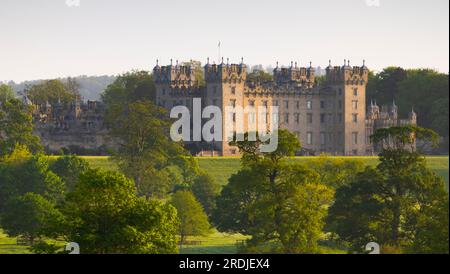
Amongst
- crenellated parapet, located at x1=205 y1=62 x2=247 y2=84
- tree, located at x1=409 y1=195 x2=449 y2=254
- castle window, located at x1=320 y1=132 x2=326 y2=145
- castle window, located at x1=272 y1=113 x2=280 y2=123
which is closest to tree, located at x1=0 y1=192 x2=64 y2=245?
tree, located at x1=409 y1=195 x2=449 y2=254

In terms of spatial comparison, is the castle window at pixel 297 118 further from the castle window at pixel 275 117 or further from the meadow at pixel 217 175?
the meadow at pixel 217 175

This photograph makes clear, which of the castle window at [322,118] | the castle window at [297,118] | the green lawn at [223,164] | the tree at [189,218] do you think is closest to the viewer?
Answer: the tree at [189,218]

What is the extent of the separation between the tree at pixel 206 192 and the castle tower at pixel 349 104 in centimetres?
4140

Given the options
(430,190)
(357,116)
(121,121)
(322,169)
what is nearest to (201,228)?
(322,169)

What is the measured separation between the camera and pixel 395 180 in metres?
52.4

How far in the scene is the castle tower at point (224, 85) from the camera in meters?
112

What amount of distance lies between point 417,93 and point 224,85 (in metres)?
19.1

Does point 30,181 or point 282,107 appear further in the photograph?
point 282,107

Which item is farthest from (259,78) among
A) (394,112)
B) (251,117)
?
(394,112)

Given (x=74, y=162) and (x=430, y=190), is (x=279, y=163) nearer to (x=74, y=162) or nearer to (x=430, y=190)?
(x=430, y=190)

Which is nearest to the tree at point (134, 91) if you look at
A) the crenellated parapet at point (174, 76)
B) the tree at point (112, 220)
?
the crenellated parapet at point (174, 76)

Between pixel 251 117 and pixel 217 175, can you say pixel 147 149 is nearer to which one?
pixel 217 175

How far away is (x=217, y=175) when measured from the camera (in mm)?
92562
